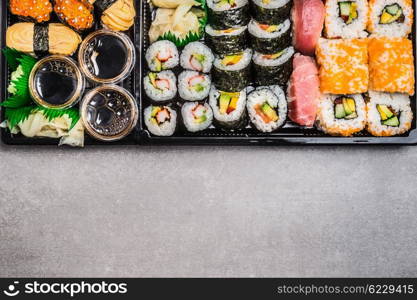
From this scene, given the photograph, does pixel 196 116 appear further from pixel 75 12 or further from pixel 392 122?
pixel 392 122

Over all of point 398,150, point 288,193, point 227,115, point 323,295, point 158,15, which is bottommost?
point 323,295

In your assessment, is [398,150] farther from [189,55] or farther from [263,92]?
[189,55]

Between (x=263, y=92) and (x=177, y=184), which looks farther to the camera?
(x=177, y=184)

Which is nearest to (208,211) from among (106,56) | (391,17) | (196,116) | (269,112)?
(196,116)

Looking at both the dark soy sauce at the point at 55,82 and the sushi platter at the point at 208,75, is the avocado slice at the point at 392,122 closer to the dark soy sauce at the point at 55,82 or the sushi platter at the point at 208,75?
the sushi platter at the point at 208,75

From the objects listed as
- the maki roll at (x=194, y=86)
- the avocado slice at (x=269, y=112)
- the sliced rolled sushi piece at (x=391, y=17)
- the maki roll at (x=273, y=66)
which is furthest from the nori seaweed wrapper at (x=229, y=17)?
the sliced rolled sushi piece at (x=391, y=17)

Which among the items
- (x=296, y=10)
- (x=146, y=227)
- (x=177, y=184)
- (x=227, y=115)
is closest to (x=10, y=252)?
(x=146, y=227)

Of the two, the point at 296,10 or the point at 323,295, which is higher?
the point at 296,10
